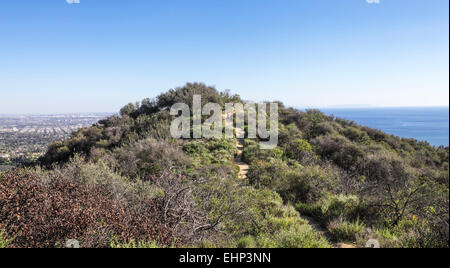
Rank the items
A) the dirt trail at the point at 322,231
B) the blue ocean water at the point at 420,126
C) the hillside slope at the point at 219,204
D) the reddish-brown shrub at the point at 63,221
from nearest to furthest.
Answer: the reddish-brown shrub at the point at 63,221 → the hillside slope at the point at 219,204 → the dirt trail at the point at 322,231 → the blue ocean water at the point at 420,126

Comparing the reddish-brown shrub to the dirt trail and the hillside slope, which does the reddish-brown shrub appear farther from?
the dirt trail

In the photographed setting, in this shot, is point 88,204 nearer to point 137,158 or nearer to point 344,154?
point 137,158

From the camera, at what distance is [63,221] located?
338 cm

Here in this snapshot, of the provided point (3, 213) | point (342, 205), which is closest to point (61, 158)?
point (3, 213)

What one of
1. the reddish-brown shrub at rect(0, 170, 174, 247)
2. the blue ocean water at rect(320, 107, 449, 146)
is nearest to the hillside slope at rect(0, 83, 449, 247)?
the reddish-brown shrub at rect(0, 170, 174, 247)

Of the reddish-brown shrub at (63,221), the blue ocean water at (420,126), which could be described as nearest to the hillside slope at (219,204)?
the reddish-brown shrub at (63,221)

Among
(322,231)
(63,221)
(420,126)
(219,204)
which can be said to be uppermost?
(420,126)

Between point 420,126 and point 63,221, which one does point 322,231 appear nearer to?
point 63,221

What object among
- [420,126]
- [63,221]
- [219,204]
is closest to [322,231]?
[219,204]

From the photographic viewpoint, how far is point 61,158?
14.3 metres

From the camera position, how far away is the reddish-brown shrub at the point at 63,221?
3287 mm

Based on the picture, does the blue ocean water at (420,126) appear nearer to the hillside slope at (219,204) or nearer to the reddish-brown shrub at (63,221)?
the hillside slope at (219,204)

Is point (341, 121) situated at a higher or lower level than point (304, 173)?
higher
